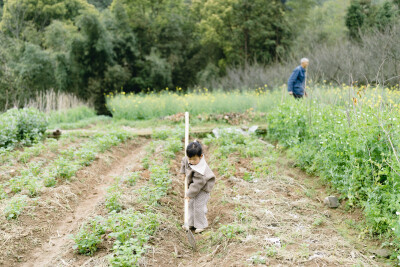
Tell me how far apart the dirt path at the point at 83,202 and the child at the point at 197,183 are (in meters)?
1.46

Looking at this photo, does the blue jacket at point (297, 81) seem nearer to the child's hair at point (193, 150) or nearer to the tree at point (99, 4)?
the child's hair at point (193, 150)

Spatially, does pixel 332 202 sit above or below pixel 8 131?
below

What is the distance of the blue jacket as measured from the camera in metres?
9.02

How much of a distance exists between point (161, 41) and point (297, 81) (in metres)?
16.4

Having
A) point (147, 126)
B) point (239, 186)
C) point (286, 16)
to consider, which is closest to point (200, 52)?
point (286, 16)

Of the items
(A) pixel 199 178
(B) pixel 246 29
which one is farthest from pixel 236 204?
(B) pixel 246 29

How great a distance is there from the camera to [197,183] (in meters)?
4.32

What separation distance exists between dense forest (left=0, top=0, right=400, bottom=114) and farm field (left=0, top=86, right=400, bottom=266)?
1096 centimetres

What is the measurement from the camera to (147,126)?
464 inches

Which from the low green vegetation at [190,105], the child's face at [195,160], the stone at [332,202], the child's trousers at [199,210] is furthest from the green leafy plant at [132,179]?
the low green vegetation at [190,105]

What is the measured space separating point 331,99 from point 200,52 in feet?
63.6

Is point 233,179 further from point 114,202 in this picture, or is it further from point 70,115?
point 70,115

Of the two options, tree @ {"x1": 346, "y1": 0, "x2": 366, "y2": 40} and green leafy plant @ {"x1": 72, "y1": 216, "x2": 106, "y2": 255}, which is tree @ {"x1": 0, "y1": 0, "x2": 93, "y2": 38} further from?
green leafy plant @ {"x1": 72, "y1": 216, "x2": 106, "y2": 255}

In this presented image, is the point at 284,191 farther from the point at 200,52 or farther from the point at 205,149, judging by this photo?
the point at 200,52
